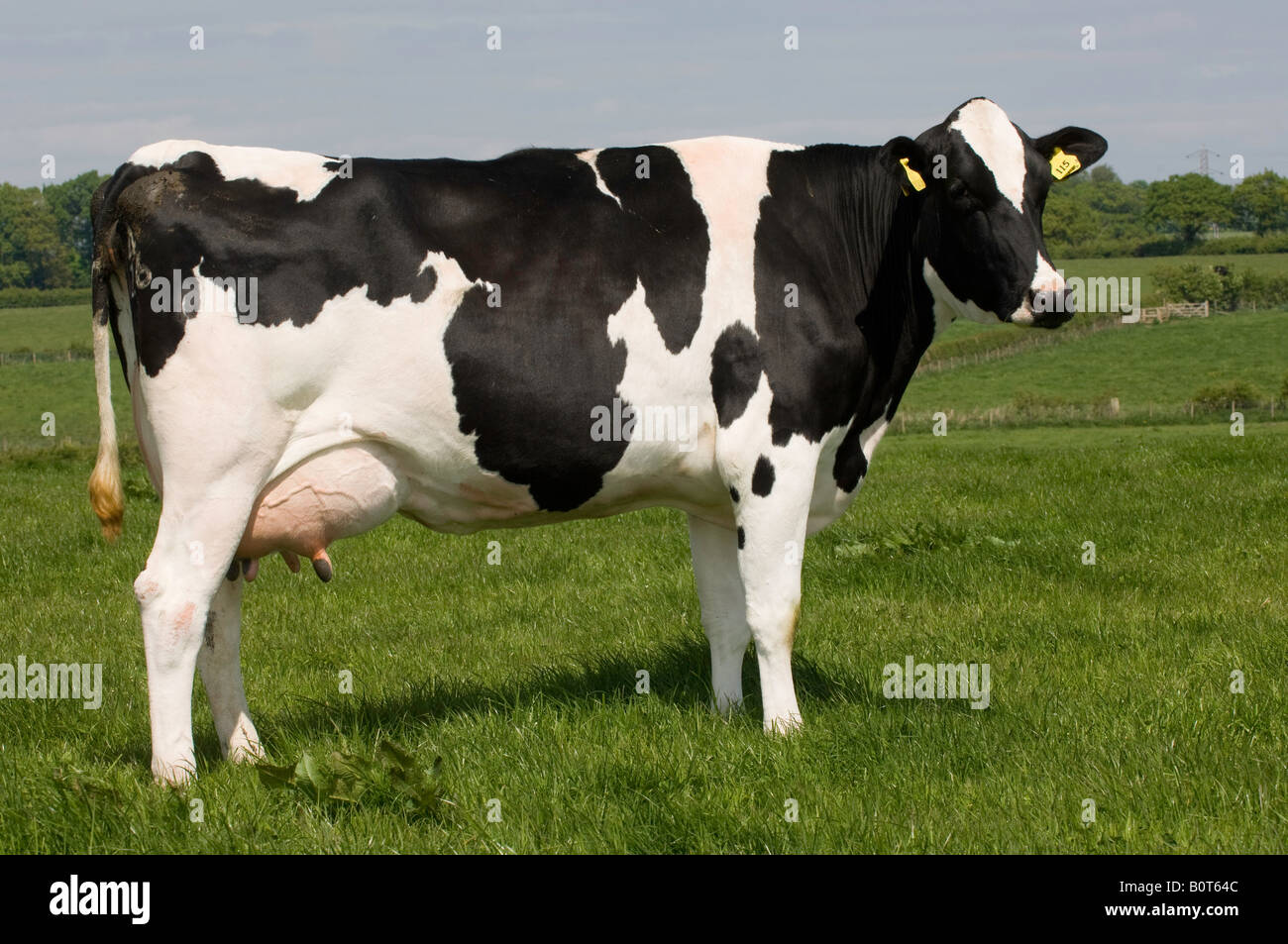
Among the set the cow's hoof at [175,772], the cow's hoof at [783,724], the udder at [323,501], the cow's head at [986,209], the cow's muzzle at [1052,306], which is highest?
the cow's head at [986,209]

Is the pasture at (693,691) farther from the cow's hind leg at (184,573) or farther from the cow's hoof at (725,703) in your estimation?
the cow's hind leg at (184,573)

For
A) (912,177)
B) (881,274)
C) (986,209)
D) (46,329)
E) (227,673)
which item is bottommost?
(227,673)

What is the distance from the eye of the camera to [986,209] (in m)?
5.43

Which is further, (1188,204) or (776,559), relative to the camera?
(1188,204)

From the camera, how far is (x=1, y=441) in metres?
26.8

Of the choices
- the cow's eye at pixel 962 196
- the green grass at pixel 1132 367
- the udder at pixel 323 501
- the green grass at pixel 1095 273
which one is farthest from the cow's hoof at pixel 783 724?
the green grass at pixel 1095 273

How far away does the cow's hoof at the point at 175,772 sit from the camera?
4867mm

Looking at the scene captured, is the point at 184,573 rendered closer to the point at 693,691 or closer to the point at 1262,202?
the point at 693,691

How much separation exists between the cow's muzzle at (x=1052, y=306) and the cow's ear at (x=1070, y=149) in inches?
38.1

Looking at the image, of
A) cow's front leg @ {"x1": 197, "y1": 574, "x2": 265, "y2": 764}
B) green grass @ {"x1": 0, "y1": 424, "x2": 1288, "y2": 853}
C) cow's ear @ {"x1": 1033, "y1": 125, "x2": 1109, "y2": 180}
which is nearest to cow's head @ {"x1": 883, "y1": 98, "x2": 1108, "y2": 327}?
cow's ear @ {"x1": 1033, "y1": 125, "x2": 1109, "y2": 180}

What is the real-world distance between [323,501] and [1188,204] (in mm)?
107876

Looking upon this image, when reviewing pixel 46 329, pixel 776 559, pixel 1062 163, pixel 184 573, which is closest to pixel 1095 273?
pixel 46 329

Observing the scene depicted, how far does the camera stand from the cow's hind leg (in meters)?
4.75

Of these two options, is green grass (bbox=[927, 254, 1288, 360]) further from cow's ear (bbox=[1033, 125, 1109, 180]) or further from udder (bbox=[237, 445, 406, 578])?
udder (bbox=[237, 445, 406, 578])
